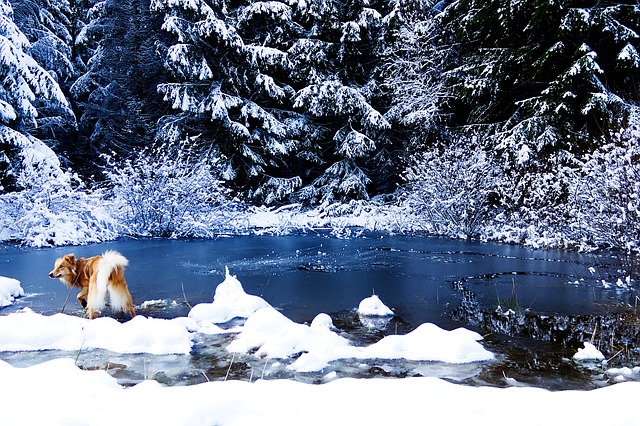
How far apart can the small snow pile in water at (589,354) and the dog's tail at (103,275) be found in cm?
423

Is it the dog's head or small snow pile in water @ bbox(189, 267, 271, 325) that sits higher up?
the dog's head

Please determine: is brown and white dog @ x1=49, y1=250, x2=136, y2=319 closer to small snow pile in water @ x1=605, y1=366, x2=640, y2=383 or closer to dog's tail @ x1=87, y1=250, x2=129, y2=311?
dog's tail @ x1=87, y1=250, x2=129, y2=311

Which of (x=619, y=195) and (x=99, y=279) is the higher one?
(x=619, y=195)

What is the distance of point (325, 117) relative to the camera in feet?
72.2

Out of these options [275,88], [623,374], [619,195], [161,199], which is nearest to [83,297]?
[623,374]

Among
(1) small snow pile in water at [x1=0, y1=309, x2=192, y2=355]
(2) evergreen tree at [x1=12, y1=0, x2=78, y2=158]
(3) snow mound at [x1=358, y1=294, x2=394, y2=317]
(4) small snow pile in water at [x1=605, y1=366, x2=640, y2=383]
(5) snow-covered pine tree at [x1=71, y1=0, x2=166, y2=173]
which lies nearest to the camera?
(4) small snow pile in water at [x1=605, y1=366, x2=640, y2=383]

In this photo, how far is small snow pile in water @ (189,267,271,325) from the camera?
17.5ft

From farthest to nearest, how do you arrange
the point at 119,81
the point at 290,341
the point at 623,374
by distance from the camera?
1. the point at 119,81
2. the point at 290,341
3. the point at 623,374

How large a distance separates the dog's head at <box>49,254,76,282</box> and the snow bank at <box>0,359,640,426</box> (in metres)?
2.95

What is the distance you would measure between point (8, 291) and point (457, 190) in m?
10.3

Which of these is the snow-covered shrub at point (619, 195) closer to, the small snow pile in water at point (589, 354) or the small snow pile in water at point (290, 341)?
the small snow pile in water at point (589, 354)

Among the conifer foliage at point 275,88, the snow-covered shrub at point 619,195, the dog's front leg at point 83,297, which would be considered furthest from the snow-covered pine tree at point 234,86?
the dog's front leg at point 83,297

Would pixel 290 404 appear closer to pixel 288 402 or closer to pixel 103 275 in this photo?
pixel 288 402

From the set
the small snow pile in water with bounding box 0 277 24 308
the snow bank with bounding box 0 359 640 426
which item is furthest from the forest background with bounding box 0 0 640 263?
the small snow pile in water with bounding box 0 277 24 308
